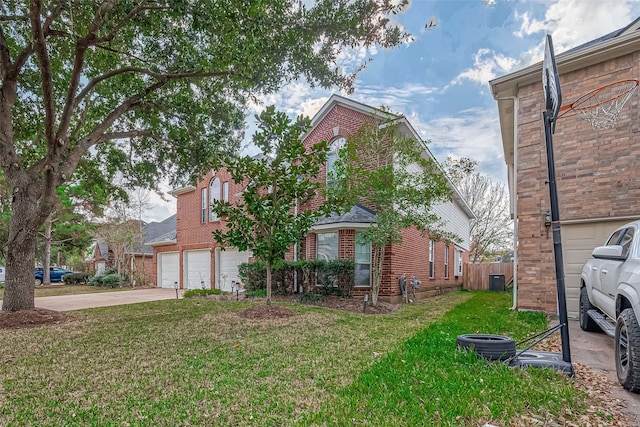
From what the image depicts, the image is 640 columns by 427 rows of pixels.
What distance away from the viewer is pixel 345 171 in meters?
9.80

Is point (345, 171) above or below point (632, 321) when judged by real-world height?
above

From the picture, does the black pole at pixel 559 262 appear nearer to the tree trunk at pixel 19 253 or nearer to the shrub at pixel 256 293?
the shrub at pixel 256 293

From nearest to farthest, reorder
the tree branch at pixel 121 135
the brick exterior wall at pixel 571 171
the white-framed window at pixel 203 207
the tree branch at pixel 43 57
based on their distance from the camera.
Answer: the tree branch at pixel 43 57 < the brick exterior wall at pixel 571 171 < the tree branch at pixel 121 135 < the white-framed window at pixel 203 207

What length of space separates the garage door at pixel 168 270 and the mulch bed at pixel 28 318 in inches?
413

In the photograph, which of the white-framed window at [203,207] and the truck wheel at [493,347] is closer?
the truck wheel at [493,347]

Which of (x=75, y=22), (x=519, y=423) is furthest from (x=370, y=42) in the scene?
(x=519, y=423)

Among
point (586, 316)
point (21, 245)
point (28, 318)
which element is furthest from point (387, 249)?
point (21, 245)

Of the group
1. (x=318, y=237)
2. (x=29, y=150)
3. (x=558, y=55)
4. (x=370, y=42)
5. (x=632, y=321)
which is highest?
(x=370, y=42)

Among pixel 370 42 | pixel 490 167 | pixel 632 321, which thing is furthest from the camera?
pixel 490 167

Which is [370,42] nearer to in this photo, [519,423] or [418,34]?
[418,34]

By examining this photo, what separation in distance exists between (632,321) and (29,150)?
14.2 meters

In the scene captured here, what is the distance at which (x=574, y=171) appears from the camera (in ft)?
24.0

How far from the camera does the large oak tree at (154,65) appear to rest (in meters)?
6.50

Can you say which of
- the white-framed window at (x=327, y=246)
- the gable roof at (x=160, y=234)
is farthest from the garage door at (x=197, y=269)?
the white-framed window at (x=327, y=246)
